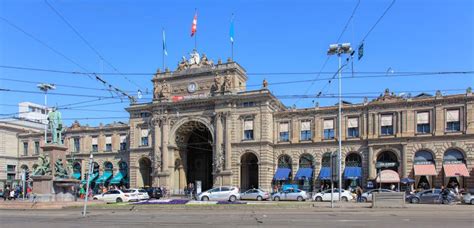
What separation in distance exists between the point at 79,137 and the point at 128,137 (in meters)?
9.95

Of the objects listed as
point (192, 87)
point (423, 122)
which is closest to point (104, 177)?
point (192, 87)

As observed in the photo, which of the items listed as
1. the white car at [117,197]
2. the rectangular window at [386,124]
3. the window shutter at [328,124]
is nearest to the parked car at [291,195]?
the white car at [117,197]

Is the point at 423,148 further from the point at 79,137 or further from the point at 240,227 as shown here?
the point at 79,137

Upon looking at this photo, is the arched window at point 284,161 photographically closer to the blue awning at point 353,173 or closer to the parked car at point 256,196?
the blue awning at point 353,173

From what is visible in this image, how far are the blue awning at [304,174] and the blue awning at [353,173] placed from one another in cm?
437

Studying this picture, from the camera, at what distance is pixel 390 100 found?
55.7m

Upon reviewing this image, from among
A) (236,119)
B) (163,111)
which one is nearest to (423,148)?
(236,119)

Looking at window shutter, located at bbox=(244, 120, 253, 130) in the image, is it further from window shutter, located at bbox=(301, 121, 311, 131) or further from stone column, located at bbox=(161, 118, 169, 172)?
stone column, located at bbox=(161, 118, 169, 172)

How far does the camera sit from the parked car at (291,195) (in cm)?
4594

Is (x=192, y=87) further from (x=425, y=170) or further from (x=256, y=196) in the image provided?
(x=425, y=170)

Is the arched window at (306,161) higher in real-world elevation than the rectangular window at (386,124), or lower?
lower

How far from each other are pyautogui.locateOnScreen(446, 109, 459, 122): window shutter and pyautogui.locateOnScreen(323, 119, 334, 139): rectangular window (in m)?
13.3

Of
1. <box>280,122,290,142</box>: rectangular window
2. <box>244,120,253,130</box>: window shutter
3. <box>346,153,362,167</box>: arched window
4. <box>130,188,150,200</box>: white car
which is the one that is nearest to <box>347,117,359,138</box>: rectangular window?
<box>346,153,362,167</box>: arched window

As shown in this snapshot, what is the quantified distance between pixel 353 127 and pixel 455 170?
1254cm
